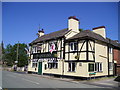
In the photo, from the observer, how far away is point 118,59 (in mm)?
23922

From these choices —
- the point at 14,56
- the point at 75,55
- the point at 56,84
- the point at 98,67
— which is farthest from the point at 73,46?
the point at 14,56

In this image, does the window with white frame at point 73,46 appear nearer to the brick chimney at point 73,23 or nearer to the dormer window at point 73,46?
the dormer window at point 73,46

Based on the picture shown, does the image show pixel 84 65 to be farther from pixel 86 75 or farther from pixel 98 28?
pixel 98 28

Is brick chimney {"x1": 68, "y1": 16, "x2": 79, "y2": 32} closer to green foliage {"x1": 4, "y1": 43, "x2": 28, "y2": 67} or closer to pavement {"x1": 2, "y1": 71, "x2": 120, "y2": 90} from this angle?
pavement {"x1": 2, "y1": 71, "x2": 120, "y2": 90}

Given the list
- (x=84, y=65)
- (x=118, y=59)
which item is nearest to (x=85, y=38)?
(x=84, y=65)

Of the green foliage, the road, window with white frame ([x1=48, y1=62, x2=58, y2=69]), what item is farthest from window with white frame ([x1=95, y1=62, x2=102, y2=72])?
the green foliage

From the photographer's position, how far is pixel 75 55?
18219 millimetres

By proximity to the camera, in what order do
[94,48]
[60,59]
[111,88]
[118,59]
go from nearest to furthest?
[111,88]
[94,48]
[60,59]
[118,59]

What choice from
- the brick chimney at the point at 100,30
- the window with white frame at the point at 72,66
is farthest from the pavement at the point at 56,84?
the brick chimney at the point at 100,30

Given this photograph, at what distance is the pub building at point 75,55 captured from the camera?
17.3 meters

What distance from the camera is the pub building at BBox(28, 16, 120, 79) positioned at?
17.3m

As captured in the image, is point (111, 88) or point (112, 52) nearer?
point (111, 88)

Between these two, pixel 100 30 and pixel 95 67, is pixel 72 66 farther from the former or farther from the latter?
pixel 100 30

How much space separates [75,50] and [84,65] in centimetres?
271
